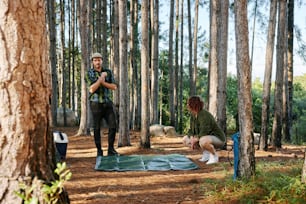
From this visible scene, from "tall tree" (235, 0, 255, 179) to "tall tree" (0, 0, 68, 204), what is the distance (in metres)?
2.27

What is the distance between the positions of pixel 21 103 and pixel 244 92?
250 cm

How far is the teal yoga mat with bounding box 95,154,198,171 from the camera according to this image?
5975mm

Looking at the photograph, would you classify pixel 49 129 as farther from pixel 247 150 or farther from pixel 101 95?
pixel 101 95

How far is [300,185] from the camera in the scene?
11.1 ft

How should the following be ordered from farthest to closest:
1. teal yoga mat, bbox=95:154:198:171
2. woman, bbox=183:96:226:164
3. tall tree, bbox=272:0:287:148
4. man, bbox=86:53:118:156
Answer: tall tree, bbox=272:0:287:148, man, bbox=86:53:118:156, woman, bbox=183:96:226:164, teal yoga mat, bbox=95:154:198:171

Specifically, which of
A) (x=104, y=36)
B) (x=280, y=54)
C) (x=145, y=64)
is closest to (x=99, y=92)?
(x=145, y=64)

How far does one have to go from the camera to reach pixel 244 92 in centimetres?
421

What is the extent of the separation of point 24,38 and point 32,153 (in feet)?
2.69

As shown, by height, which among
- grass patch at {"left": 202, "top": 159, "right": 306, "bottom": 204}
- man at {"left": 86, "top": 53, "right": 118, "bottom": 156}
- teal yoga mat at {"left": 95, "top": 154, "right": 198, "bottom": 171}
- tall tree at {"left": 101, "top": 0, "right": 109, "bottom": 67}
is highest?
tall tree at {"left": 101, "top": 0, "right": 109, "bottom": 67}

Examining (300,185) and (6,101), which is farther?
(300,185)

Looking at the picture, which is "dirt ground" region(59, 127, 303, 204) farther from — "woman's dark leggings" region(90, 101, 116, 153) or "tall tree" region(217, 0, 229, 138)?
"tall tree" region(217, 0, 229, 138)

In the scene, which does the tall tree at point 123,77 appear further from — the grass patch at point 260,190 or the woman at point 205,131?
the grass patch at point 260,190

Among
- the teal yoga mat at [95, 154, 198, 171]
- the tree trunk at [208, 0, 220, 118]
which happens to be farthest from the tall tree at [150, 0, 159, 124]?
the teal yoga mat at [95, 154, 198, 171]

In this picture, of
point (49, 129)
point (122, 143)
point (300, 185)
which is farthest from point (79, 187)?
point (122, 143)
